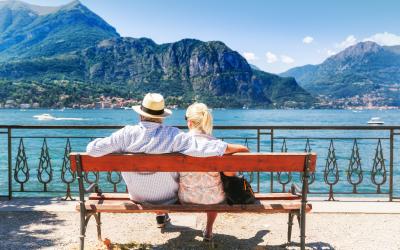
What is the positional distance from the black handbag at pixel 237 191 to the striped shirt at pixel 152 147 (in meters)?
0.51

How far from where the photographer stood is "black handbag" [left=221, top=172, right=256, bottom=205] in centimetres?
427

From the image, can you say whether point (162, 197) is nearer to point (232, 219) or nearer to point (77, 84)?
point (232, 219)

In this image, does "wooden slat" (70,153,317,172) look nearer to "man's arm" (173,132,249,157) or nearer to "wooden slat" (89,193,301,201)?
"man's arm" (173,132,249,157)

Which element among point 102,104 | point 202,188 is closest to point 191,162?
point 202,188

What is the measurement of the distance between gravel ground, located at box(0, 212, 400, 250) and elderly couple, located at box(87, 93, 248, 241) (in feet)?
2.30

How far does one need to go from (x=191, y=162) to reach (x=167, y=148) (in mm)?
249

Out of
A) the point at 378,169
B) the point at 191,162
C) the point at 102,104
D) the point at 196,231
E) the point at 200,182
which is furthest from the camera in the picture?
the point at 102,104

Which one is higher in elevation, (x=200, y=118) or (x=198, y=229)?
(x=200, y=118)

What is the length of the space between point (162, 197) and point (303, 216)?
51.9 inches

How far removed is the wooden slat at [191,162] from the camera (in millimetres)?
3861

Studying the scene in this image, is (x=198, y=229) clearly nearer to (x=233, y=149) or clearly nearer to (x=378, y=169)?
(x=233, y=149)

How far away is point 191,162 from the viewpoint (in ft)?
12.8

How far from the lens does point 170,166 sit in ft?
12.8

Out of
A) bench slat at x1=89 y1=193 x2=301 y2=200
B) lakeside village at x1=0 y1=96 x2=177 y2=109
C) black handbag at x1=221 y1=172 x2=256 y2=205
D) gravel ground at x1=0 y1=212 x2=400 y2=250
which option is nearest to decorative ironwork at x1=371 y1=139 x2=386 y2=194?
gravel ground at x1=0 y1=212 x2=400 y2=250
